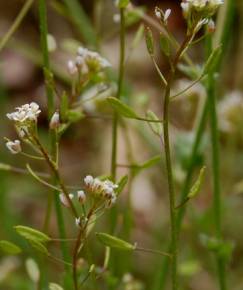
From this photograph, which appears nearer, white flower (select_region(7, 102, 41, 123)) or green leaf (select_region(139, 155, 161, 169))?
white flower (select_region(7, 102, 41, 123))

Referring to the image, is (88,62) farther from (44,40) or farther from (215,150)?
(215,150)

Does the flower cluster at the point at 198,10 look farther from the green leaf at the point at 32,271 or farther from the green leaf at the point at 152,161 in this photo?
the green leaf at the point at 32,271

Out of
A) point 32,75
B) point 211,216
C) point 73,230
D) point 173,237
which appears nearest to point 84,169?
point 73,230

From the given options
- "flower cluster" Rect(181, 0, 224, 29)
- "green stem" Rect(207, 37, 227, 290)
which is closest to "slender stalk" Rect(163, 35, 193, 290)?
"flower cluster" Rect(181, 0, 224, 29)

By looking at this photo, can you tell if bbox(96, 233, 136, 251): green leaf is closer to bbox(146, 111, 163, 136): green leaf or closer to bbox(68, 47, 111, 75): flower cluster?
bbox(146, 111, 163, 136): green leaf

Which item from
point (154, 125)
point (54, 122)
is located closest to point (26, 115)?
point (54, 122)

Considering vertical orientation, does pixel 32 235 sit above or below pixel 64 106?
below

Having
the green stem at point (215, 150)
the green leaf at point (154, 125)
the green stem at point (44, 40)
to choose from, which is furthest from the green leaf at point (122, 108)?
the green stem at point (215, 150)

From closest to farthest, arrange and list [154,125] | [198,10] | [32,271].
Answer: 1. [198,10]
2. [154,125]
3. [32,271]

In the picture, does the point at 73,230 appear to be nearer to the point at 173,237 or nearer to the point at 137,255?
the point at 137,255

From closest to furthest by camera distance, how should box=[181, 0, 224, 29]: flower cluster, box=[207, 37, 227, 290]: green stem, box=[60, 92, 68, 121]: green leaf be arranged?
1. box=[181, 0, 224, 29]: flower cluster
2. box=[60, 92, 68, 121]: green leaf
3. box=[207, 37, 227, 290]: green stem
